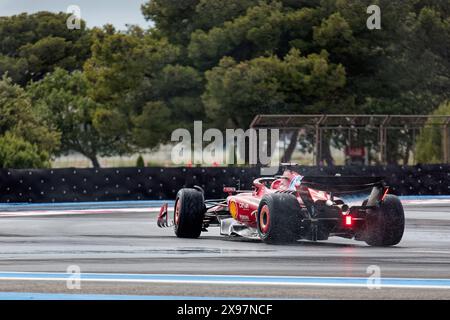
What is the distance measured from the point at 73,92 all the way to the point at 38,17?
6339 millimetres

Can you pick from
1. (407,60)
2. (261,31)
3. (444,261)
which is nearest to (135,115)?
→ (261,31)

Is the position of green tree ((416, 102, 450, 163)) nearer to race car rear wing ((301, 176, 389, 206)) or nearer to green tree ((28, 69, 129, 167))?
race car rear wing ((301, 176, 389, 206))

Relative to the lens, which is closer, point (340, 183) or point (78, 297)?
point (78, 297)

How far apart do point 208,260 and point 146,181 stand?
18.9 metres

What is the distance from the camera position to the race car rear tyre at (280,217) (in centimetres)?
1614

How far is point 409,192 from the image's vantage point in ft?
117

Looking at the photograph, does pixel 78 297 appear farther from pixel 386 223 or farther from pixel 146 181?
pixel 146 181

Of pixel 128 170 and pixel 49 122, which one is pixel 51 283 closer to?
pixel 128 170

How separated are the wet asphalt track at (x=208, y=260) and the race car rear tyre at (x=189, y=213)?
0.20m

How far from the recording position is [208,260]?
47.6ft

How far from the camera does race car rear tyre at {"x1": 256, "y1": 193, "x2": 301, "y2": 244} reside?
16.1 metres

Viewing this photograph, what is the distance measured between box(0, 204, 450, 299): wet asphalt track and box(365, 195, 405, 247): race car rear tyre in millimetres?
223

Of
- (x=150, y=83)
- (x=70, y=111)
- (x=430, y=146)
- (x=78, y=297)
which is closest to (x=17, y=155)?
(x=430, y=146)

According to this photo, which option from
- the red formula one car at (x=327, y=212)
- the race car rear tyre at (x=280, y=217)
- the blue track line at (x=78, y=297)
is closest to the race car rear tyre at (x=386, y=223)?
the red formula one car at (x=327, y=212)
